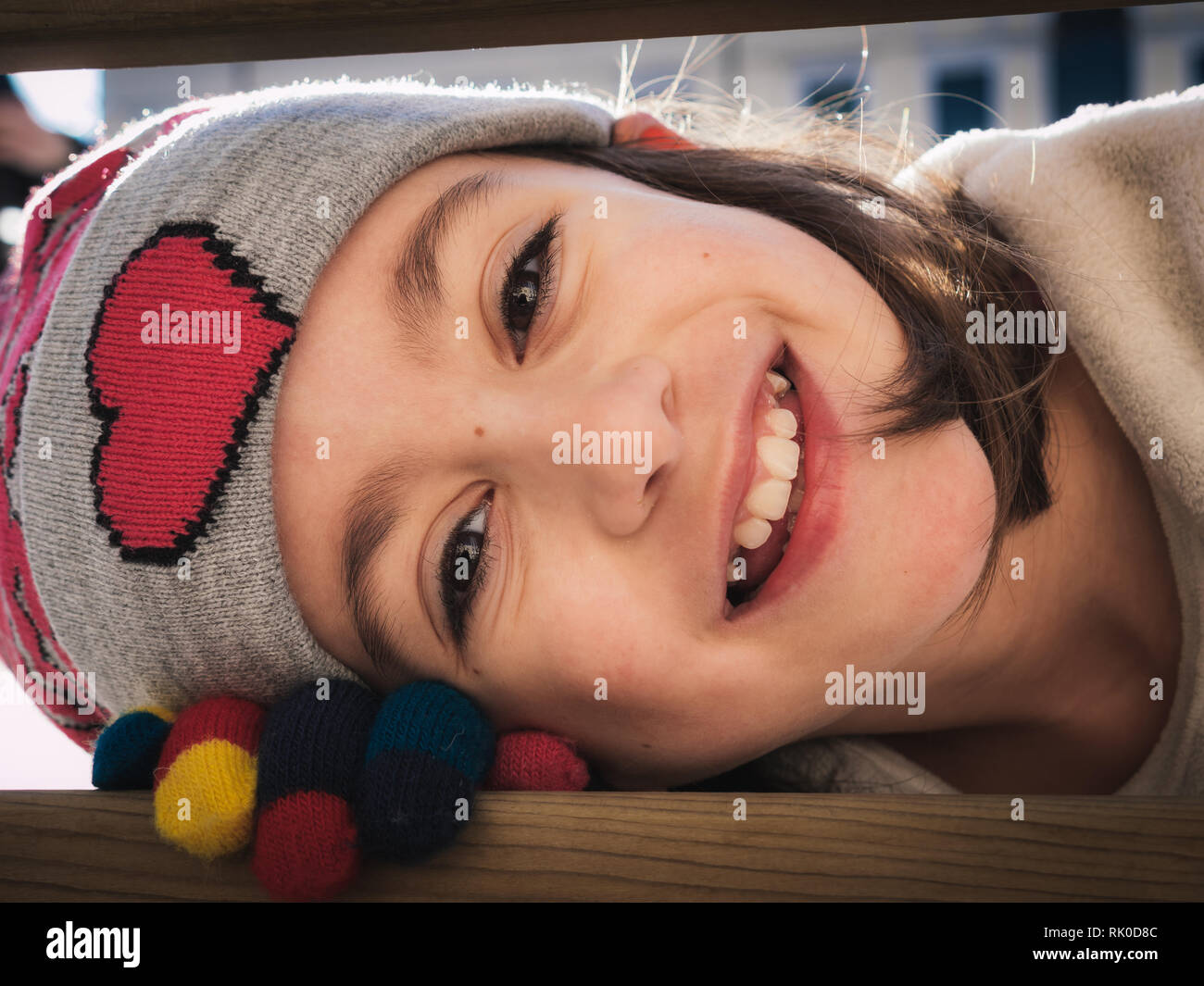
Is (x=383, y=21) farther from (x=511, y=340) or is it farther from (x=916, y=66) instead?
(x=916, y=66)

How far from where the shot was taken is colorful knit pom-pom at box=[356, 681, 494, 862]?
0.61m

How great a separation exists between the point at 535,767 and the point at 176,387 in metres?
0.45

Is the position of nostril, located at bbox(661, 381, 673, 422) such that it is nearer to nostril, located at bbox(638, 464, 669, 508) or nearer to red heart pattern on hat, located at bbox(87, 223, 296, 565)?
nostril, located at bbox(638, 464, 669, 508)

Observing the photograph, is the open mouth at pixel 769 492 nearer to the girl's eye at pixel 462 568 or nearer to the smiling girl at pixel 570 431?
the smiling girl at pixel 570 431

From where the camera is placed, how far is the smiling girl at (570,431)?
788 millimetres

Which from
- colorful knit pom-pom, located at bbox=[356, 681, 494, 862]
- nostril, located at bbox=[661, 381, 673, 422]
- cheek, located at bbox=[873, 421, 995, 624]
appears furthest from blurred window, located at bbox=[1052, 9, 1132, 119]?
colorful knit pom-pom, located at bbox=[356, 681, 494, 862]

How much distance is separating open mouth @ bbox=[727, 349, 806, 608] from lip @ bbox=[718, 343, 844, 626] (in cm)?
2

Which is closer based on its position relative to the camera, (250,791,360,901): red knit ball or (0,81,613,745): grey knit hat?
(250,791,360,901): red knit ball

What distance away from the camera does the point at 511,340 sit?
85 centimetres

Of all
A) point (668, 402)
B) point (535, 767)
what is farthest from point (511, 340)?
point (535, 767)

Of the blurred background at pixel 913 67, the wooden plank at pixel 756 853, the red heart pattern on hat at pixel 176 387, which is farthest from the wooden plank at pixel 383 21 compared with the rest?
the blurred background at pixel 913 67
